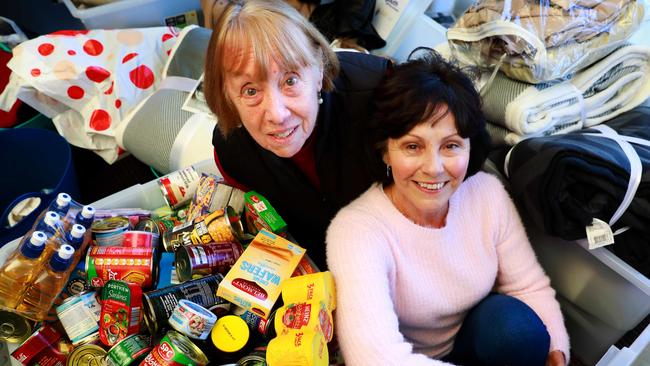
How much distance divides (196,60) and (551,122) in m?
1.23

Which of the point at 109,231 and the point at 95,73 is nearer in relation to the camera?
the point at 109,231

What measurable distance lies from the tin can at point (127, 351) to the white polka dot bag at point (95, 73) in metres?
1.06

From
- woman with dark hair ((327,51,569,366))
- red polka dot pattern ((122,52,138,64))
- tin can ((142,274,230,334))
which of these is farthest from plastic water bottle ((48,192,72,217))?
red polka dot pattern ((122,52,138,64))

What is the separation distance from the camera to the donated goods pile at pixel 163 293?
85 centimetres

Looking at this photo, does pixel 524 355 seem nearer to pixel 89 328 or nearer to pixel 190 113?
pixel 89 328

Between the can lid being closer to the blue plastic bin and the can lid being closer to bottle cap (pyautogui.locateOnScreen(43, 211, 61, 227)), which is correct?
bottle cap (pyautogui.locateOnScreen(43, 211, 61, 227))

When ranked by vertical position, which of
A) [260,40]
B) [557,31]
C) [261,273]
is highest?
[557,31]

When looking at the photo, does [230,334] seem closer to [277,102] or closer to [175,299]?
[175,299]

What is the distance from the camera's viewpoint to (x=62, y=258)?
98 cm

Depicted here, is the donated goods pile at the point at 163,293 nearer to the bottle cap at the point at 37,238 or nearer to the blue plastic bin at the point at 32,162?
the bottle cap at the point at 37,238

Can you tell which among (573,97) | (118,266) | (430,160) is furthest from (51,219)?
(573,97)

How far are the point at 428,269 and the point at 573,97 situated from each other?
0.59 metres

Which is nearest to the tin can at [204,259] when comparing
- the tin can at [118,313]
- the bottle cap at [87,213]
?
the tin can at [118,313]

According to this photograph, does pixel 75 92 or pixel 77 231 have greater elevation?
pixel 77 231
